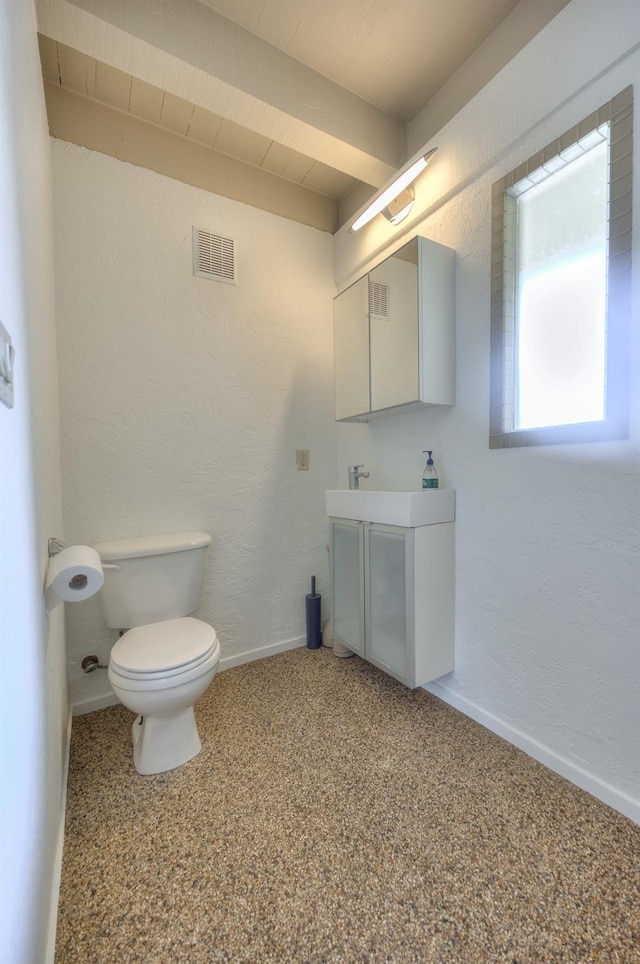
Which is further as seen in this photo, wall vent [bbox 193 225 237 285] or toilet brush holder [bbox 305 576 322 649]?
toilet brush holder [bbox 305 576 322 649]

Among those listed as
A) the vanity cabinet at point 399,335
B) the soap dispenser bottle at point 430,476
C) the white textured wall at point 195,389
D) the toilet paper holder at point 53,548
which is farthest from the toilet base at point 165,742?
the vanity cabinet at point 399,335

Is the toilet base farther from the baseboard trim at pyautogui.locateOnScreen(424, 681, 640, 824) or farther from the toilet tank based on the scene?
the baseboard trim at pyautogui.locateOnScreen(424, 681, 640, 824)

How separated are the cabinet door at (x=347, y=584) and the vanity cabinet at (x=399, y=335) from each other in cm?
64

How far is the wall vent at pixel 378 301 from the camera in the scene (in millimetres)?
1907

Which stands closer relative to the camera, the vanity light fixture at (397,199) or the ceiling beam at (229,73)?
the ceiling beam at (229,73)

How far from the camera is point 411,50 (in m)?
1.62

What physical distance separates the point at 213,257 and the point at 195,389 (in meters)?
0.68

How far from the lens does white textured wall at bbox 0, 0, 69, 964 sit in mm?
604

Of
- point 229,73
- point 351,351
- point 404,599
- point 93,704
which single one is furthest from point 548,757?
point 229,73

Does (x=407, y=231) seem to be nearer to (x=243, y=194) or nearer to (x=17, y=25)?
(x=243, y=194)

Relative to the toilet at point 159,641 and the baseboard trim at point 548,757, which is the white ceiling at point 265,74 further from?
the baseboard trim at point 548,757

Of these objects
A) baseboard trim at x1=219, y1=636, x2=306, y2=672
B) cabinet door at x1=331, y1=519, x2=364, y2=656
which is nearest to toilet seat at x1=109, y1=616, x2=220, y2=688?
baseboard trim at x1=219, y1=636, x2=306, y2=672

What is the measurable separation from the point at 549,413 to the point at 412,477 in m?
0.69

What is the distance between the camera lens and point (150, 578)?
1683 mm
